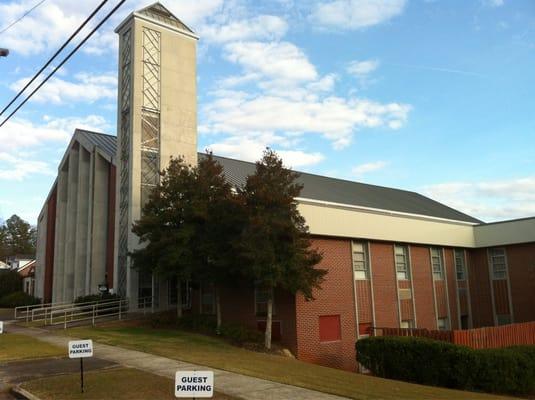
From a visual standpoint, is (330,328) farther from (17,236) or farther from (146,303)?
(17,236)

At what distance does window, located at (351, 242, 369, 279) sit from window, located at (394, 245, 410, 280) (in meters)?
2.79

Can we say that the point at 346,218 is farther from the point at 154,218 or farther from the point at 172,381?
the point at 172,381

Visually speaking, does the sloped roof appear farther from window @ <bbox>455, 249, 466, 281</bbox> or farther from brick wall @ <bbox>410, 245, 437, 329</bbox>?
window @ <bbox>455, 249, 466, 281</bbox>

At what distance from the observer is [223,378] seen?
13281 mm

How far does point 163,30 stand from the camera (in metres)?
34.9

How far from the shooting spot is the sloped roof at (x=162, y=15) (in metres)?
34.7

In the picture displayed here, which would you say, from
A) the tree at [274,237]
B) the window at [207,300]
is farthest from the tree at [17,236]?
the tree at [274,237]

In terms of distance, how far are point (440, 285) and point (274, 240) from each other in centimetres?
1562

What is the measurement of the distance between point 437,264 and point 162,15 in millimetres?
23445

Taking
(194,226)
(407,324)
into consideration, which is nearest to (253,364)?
(194,226)

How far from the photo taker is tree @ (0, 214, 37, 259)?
A: 385 ft

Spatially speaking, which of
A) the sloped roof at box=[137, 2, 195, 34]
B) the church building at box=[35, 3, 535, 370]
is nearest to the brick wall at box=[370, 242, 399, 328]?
the church building at box=[35, 3, 535, 370]

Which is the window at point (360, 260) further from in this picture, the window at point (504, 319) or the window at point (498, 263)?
the window at point (504, 319)

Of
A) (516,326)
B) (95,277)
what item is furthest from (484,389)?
Answer: (95,277)
